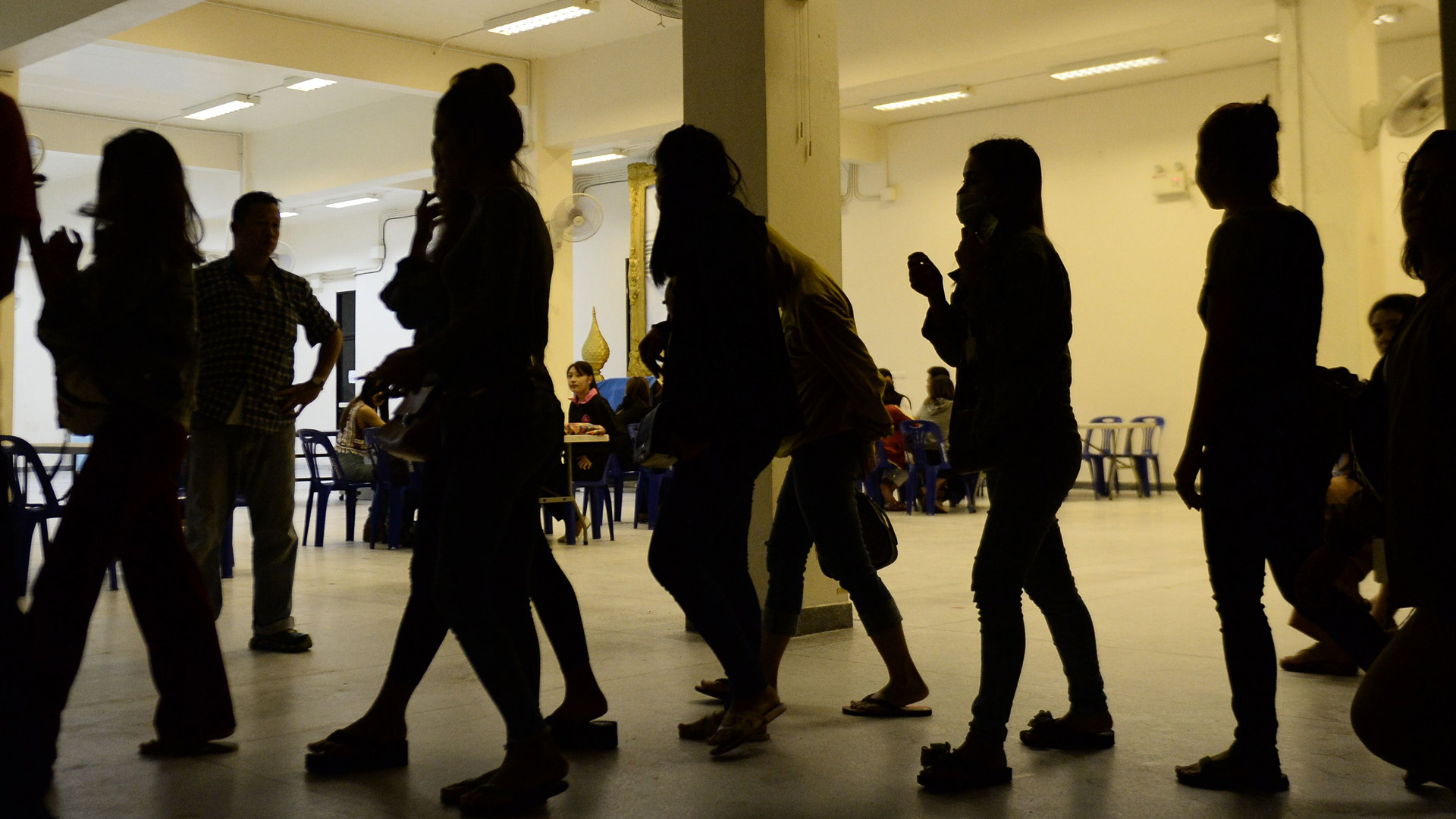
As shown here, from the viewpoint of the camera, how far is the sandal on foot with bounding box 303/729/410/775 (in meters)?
2.56

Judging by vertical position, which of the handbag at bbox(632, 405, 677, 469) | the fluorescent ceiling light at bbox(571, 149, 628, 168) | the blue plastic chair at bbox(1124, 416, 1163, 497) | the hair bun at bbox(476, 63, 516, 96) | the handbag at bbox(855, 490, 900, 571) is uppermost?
the fluorescent ceiling light at bbox(571, 149, 628, 168)

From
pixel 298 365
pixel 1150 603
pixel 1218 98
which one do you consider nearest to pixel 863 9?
pixel 1218 98

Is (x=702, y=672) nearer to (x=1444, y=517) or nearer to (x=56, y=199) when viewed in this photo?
(x=1444, y=517)

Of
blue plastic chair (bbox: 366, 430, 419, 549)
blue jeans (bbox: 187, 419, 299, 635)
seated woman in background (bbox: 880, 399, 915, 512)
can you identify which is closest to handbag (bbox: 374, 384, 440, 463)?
blue jeans (bbox: 187, 419, 299, 635)

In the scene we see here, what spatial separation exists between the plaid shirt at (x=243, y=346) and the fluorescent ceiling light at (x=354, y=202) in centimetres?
1206

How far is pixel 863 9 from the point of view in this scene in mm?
10445

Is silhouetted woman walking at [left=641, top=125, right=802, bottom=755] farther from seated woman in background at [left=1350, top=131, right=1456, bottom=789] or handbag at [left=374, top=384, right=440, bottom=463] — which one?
seated woman in background at [left=1350, top=131, right=1456, bottom=789]

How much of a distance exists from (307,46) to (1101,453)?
26.0 ft

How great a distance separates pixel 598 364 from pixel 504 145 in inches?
476

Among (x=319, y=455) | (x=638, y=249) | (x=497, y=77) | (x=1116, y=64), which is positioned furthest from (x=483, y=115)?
(x=638, y=249)

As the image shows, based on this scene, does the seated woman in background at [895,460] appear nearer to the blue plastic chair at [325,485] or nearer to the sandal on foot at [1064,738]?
the blue plastic chair at [325,485]

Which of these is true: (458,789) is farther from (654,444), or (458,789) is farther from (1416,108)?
(1416,108)

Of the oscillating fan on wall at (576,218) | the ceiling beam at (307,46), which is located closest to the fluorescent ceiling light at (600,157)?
the ceiling beam at (307,46)

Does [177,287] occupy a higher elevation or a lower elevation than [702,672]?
higher
